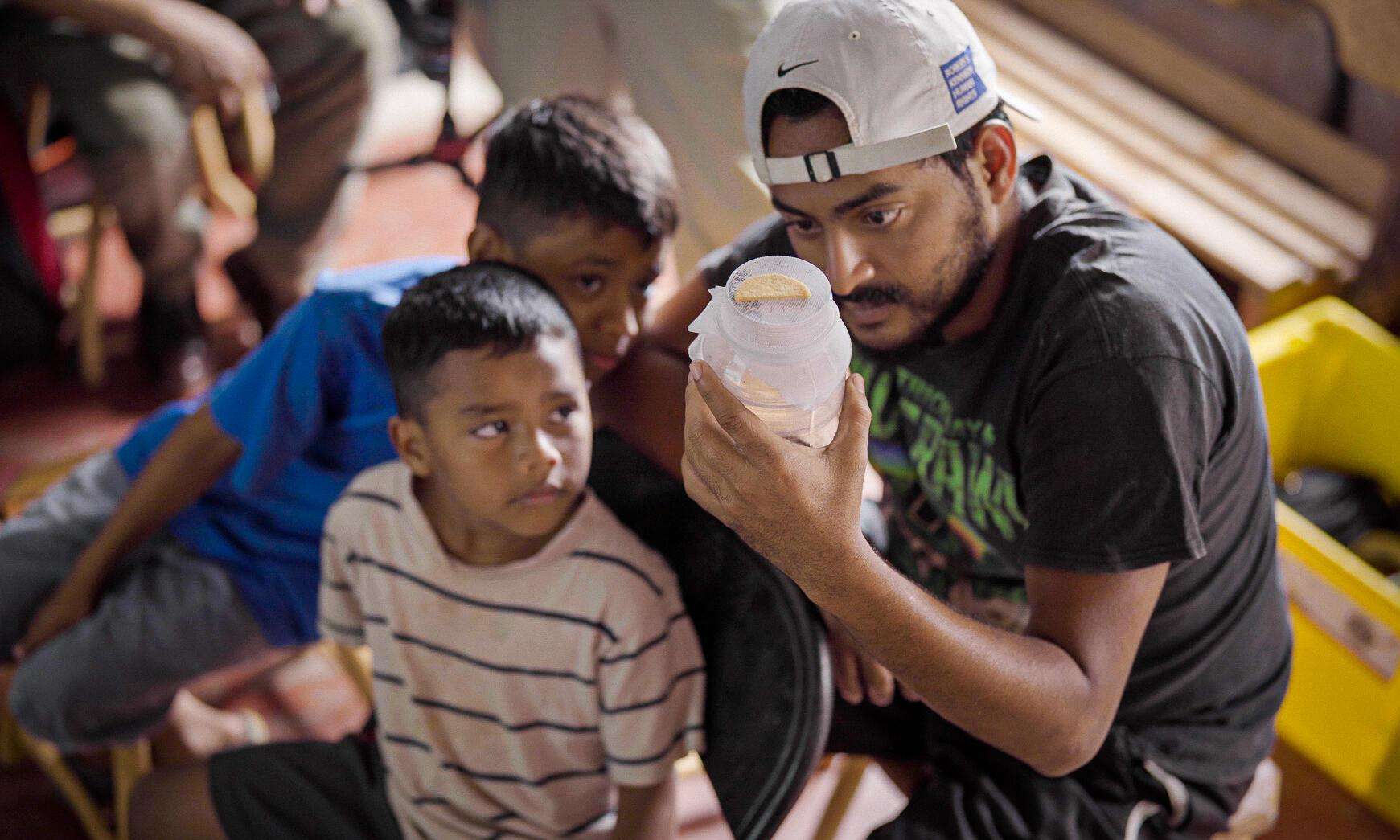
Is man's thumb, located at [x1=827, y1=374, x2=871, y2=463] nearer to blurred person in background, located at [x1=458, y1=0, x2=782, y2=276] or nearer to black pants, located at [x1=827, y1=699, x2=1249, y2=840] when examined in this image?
black pants, located at [x1=827, y1=699, x2=1249, y2=840]

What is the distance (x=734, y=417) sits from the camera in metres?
0.88

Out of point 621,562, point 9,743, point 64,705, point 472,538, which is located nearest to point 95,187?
point 9,743

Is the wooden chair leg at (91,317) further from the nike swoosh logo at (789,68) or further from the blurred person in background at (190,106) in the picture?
the nike swoosh logo at (789,68)

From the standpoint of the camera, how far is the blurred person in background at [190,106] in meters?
2.86

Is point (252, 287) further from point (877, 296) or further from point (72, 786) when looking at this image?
point (877, 296)

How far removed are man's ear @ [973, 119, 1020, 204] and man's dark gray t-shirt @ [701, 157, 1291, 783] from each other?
68 millimetres

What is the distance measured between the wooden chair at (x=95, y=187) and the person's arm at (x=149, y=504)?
1.52 m

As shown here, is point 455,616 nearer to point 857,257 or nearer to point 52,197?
point 857,257

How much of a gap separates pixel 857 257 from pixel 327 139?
2447 mm

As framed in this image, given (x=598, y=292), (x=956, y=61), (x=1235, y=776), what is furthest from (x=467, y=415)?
(x=1235, y=776)

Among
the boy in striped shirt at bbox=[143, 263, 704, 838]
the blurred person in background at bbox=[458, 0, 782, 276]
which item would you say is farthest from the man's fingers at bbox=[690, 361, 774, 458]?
the blurred person in background at bbox=[458, 0, 782, 276]

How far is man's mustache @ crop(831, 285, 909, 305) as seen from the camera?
128cm

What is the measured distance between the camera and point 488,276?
1.42m

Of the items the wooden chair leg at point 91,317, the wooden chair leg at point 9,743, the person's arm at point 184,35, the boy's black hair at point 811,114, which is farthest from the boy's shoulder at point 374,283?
the wooden chair leg at point 91,317
